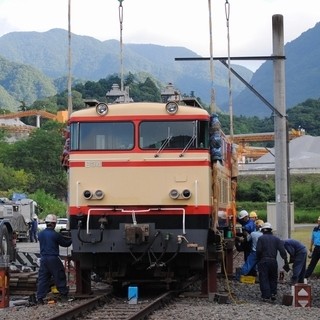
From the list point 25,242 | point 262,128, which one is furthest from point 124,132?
point 262,128

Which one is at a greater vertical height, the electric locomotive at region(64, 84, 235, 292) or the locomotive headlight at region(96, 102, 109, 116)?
the locomotive headlight at region(96, 102, 109, 116)

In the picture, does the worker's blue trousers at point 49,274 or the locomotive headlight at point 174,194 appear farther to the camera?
the worker's blue trousers at point 49,274

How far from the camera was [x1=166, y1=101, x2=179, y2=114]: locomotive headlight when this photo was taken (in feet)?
54.0

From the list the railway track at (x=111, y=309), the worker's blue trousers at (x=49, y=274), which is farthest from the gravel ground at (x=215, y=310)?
the worker's blue trousers at (x=49, y=274)

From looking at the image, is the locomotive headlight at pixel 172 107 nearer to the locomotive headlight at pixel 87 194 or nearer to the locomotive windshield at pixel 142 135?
the locomotive windshield at pixel 142 135

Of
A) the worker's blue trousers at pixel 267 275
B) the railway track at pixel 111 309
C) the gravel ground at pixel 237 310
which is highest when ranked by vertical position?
the worker's blue trousers at pixel 267 275

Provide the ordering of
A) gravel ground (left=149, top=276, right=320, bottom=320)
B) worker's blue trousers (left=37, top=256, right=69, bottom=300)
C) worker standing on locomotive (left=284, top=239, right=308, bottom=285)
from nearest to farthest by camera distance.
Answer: gravel ground (left=149, top=276, right=320, bottom=320) → worker's blue trousers (left=37, top=256, right=69, bottom=300) → worker standing on locomotive (left=284, top=239, right=308, bottom=285)

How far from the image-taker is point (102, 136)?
1658cm

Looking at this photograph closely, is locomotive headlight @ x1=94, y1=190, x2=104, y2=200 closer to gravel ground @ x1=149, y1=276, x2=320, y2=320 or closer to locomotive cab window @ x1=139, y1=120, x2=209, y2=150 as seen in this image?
locomotive cab window @ x1=139, y1=120, x2=209, y2=150

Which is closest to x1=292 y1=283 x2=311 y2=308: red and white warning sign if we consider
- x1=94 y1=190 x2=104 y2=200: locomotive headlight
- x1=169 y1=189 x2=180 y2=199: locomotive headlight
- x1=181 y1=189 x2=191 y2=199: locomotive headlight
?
x1=181 y1=189 x2=191 y2=199: locomotive headlight

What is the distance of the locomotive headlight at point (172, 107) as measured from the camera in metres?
16.5

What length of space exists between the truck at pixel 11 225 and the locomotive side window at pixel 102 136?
5.42 meters

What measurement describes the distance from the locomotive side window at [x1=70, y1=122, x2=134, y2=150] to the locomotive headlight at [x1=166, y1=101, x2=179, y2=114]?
0.73m

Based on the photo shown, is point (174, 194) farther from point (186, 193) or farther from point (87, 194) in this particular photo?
point (87, 194)
